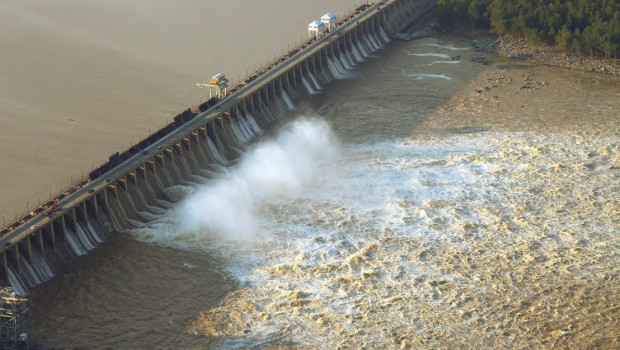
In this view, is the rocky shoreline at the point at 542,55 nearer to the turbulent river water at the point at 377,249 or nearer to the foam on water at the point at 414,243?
the turbulent river water at the point at 377,249

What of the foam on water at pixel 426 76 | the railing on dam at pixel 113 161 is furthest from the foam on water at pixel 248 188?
the foam on water at pixel 426 76

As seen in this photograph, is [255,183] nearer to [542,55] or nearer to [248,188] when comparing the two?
[248,188]

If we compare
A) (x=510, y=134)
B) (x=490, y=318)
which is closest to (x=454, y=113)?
(x=510, y=134)

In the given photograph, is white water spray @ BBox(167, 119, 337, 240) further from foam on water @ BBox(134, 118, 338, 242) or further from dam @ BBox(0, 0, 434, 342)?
dam @ BBox(0, 0, 434, 342)

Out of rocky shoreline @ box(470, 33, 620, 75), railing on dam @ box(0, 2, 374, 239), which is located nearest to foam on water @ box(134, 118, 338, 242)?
railing on dam @ box(0, 2, 374, 239)

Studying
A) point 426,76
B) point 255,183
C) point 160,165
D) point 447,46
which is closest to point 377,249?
point 255,183
